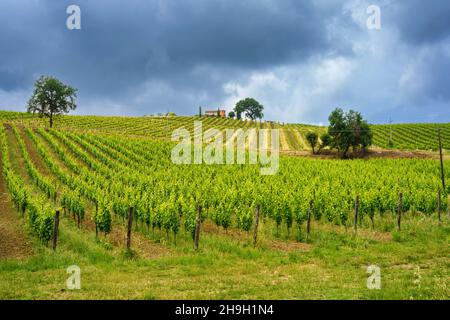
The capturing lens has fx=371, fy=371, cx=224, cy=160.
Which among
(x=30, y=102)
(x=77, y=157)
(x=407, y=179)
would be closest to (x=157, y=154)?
(x=77, y=157)

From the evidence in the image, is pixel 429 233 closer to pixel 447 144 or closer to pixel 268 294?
pixel 268 294

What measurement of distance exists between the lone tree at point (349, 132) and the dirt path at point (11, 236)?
203 feet

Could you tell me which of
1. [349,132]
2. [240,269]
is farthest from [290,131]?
[240,269]

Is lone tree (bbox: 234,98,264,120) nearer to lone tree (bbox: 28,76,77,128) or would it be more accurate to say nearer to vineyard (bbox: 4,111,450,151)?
vineyard (bbox: 4,111,450,151)

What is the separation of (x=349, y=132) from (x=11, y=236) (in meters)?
66.4

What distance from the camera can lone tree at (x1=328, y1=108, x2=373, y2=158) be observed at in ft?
242

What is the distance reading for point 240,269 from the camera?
1467 centimetres

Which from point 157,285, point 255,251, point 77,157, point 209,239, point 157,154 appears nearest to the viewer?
point 157,285

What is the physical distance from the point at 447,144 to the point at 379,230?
7835 cm

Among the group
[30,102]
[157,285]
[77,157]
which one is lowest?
[157,285]

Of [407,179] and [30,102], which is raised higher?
[30,102]

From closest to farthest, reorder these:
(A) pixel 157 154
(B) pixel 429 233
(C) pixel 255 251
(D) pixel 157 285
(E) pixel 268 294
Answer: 1. (E) pixel 268 294
2. (D) pixel 157 285
3. (C) pixel 255 251
4. (B) pixel 429 233
5. (A) pixel 157 154
